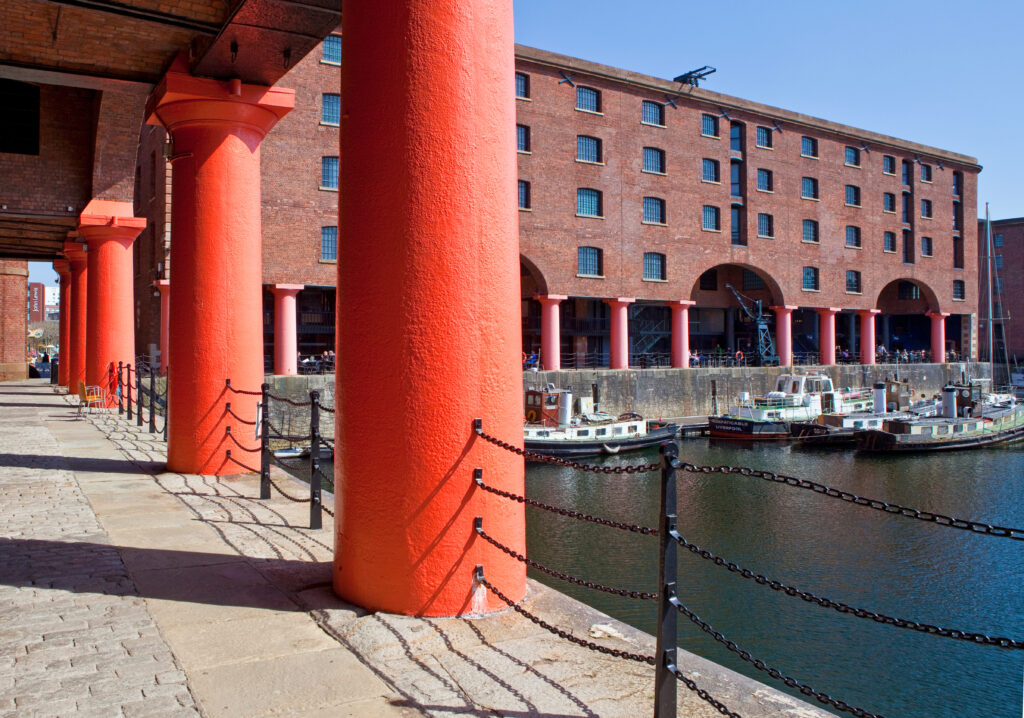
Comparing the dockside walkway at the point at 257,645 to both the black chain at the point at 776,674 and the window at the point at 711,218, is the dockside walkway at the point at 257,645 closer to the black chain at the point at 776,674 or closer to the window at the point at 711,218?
the black chain at the point at 776,674

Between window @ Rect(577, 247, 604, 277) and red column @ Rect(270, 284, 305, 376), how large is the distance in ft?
38.0

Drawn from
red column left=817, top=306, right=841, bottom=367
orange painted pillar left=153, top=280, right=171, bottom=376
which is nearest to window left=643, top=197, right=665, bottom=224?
red column left=817, top=306, right=841, bottom=367

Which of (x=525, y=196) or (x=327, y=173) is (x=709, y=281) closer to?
(x=525, y=196)

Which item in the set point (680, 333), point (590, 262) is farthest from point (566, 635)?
point (680, 333)

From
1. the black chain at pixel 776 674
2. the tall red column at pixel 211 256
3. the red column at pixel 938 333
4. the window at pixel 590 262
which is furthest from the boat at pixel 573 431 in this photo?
the red column at pixel 938 333

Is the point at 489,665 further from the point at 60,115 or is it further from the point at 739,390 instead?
the point at 739,390

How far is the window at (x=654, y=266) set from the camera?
35125mm

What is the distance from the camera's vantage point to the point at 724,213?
37438 mm

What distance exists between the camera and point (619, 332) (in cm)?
3438

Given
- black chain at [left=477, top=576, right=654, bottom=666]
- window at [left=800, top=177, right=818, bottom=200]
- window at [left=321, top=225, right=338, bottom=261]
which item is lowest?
black chain at [left=477, top=576, right=654, bottom=666]

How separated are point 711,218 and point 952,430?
13.4 metres

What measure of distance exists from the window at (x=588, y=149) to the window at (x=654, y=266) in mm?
4714

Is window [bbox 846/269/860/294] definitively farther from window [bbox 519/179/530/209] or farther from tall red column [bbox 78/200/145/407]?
tall red column [bbox 78/200/145/407]

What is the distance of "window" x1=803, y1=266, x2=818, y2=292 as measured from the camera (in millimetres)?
40250
